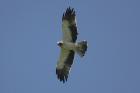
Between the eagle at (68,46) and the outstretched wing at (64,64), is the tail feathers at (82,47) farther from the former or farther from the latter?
the outstretched wing at (64,64)

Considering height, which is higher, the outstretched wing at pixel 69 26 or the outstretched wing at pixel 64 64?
the outstretched wing at pixel 69 26

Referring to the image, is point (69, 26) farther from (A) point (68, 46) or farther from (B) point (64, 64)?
(B) point (64, 64)

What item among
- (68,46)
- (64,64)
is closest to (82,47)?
(68,46)

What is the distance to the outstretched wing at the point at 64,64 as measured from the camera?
22.8 meters

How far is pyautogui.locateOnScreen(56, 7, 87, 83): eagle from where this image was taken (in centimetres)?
2211

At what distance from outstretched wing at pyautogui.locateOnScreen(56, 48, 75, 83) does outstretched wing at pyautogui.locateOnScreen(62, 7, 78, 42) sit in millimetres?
616

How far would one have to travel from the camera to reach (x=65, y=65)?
23016 millimetres

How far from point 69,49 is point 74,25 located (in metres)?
1.03

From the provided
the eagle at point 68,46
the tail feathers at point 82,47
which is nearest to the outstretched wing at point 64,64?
the eagle at point 68,46

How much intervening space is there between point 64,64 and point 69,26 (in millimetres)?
1723

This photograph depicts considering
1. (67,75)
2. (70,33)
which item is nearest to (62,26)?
(70,33)

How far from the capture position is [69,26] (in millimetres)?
22344

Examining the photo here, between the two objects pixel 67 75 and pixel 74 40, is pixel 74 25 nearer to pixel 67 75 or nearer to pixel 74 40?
pixel 74 40

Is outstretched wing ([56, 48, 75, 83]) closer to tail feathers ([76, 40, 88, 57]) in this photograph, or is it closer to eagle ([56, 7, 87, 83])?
eagle ([56, 7, 87, 83])
